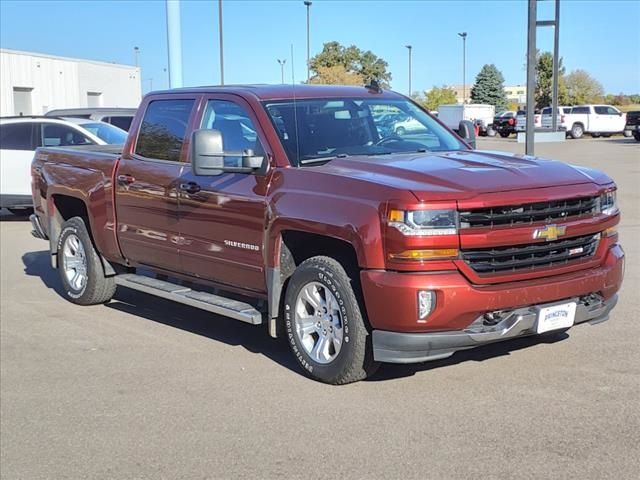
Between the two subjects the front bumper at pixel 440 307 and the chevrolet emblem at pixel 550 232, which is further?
the chevrolet emblem at pixel 550 232

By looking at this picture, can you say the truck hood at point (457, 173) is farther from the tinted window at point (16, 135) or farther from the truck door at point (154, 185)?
the tinted window at point (16, 135)

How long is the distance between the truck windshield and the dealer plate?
67.7 inches

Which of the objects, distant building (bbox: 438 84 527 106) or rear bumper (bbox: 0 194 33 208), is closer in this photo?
rear bumper (bbox: 0 194 33 208)

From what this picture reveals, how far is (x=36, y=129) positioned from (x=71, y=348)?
363 inches

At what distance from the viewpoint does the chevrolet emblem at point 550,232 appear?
4.92m

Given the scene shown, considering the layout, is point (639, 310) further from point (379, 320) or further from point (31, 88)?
point (31, 88)

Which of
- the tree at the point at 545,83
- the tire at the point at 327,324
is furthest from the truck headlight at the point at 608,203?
the tree at the point at 545,83

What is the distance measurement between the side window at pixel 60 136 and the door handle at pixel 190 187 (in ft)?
28.2

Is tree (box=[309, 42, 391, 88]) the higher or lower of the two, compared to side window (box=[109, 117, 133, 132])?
higher

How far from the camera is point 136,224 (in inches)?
276

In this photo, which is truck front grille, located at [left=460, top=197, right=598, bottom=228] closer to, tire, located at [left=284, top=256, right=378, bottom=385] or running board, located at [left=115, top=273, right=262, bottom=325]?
tire, located at [left=284, top=256, right=378, bottom=385]

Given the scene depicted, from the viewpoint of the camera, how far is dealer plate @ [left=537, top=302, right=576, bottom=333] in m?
4.94

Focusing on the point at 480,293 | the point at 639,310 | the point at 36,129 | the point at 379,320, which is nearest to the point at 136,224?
the point at 379,320

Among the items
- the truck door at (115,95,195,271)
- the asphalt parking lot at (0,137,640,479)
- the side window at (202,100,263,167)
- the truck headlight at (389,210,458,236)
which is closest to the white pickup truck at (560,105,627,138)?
the asphalt parking lot at (0,137,640,479)
